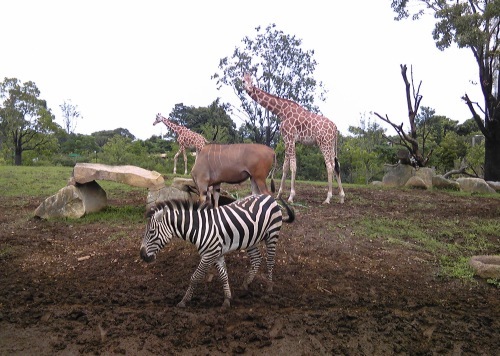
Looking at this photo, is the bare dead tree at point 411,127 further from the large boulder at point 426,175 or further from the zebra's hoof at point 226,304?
the zebra's hoof at point 226,304

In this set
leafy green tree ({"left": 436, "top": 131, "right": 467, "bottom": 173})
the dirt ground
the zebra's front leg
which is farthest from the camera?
leafy green tree ({"left": 436, "top": 131, "right": 467, "bottom": 173})

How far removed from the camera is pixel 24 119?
2725 cm

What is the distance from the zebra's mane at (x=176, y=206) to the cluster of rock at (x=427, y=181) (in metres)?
12.0

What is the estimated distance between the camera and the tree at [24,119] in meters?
26.7

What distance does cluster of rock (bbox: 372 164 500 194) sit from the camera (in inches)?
575

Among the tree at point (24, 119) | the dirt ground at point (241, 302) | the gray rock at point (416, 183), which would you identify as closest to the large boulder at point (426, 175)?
the gray rock at point (416, 183)

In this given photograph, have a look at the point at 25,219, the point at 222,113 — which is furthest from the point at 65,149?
the point at 25,219

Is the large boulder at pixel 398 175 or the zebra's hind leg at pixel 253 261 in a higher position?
the large boulder at pixel 398 175

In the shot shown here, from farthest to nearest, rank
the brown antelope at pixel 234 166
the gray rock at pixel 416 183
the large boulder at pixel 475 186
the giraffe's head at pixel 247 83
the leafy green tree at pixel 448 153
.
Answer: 1. the leafy green tree at pixel 448 153
2. the gray rock at pixel 416 183
3. the large boulder at pixel 475 186
4. the giraffe's head at pixel 247 83
5. the brown antelope at pixel 234 166

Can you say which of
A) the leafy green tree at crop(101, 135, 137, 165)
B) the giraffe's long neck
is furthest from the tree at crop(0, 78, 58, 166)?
the giraffe's long neck

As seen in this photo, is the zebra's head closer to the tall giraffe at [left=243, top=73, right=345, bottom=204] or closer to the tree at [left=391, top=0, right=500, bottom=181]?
the tall giraffe at [left=243, top=73, right=345, bottom=204]

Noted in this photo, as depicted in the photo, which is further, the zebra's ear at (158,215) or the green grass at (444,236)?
the green grass at (444,236)

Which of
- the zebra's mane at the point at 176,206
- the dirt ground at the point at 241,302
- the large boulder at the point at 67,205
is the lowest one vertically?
the dirt ground at the point at 241,302

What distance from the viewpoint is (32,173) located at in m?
16.3
